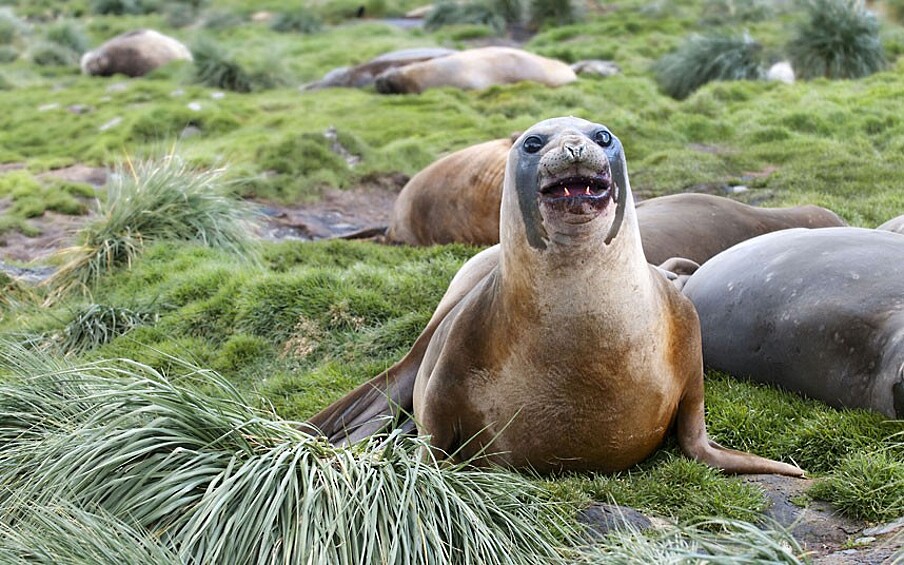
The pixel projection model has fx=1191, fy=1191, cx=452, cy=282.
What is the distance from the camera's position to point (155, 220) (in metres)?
9.09

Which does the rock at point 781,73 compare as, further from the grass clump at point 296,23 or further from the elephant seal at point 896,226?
the grass clump at point 296,23

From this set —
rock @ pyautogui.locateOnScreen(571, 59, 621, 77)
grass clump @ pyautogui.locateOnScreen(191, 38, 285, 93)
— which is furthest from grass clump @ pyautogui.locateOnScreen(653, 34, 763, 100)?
grass clump @ pyautogui.locateOnScreen(191, 38, 285, 93)

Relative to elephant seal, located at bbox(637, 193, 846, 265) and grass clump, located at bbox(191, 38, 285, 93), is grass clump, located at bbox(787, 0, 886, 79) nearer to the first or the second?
grass clump, located at bbox(191, 38, 285, 93)

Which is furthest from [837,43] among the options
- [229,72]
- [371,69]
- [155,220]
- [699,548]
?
[699,548]

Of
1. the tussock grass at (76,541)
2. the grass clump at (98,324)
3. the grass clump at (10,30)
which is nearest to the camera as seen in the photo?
the tussock grass at (76,541)

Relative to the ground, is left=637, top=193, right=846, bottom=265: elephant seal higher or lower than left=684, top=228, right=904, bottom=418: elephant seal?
lower

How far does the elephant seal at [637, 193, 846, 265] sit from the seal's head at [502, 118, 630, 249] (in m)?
2.50

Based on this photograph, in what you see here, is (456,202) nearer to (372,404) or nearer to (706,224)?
(706,224)

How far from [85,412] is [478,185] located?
4.75 meters

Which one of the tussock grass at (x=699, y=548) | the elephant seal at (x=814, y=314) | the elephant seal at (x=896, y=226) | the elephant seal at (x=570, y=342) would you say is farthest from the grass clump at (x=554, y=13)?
the tussock grass at (x=699, y=548)

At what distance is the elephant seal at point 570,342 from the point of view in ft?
13.2

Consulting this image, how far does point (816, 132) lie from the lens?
37.0 ft

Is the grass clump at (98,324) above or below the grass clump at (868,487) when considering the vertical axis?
below

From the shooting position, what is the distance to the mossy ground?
186 inches
